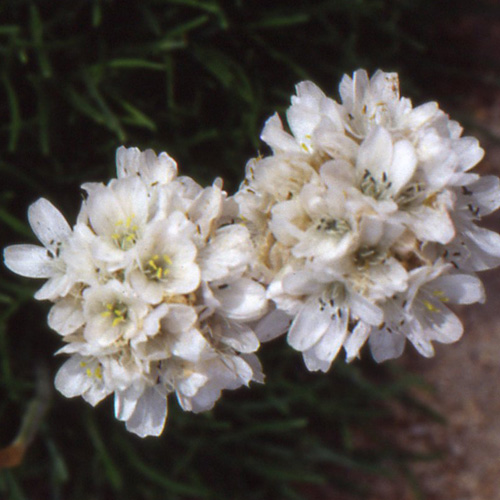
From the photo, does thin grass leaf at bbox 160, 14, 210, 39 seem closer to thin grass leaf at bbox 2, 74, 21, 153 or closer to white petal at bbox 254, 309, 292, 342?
thin grass leaf at bbox 2, 74, 21, 153

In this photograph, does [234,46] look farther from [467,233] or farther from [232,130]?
[467,233]

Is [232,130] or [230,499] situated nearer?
[232,130]

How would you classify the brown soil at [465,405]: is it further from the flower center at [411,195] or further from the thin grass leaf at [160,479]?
the flower center at [411,195]

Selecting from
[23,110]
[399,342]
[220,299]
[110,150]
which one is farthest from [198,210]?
[23,110]

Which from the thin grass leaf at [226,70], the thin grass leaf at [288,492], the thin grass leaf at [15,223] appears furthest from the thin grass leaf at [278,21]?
the thin grass leaf at [288,492]

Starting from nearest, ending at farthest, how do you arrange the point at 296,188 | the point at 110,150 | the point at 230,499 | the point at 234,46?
the point at 296,188, the point at 110,150, the point at 234,46, the point at 230,499
